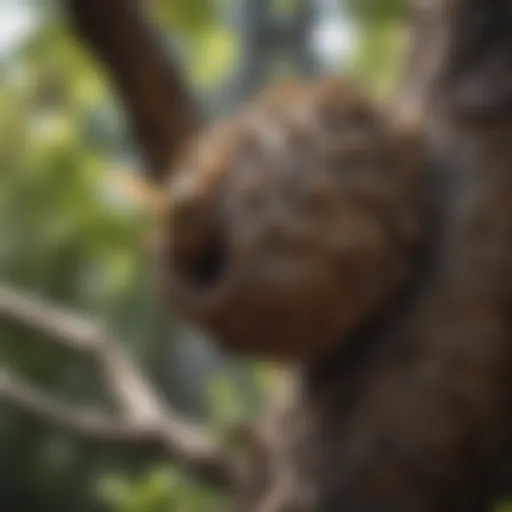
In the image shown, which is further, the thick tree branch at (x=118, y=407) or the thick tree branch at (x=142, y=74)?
the thick tree branch at (x=118, y=407)

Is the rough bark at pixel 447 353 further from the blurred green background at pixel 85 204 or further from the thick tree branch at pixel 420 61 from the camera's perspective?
the blurred green background at pixel 85 204

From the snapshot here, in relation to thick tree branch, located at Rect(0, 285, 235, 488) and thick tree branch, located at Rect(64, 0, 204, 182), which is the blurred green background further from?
thick tree branch, located at Rect(64, 0, 204, 182)

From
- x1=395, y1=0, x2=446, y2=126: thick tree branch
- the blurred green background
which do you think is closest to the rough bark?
x1=395, y1=0, x2=446, y2=126: thick tree branch

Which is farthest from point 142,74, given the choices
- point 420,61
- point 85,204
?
point 85,204

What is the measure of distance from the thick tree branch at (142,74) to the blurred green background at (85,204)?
0.58 ft

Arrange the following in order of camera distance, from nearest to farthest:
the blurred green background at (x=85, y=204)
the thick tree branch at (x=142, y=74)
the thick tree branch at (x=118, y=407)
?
the thick tree branch at (x=142, y=74) < the thick tree branch at (x=118, y=407) < the blurred green background at (x=85, y=204)

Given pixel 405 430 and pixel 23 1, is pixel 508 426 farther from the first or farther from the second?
pixel 23 1

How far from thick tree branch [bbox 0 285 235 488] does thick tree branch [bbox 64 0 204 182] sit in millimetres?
139

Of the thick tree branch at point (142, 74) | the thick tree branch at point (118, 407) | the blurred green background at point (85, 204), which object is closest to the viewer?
the thick tree branch at point (142, 74)

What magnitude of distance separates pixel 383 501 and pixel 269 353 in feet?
0.23

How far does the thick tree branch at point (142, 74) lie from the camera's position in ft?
0.99

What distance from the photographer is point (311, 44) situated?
80 centimetres

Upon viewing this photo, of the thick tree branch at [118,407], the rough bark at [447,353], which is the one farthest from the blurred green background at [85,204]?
the rough bark at [447,353]

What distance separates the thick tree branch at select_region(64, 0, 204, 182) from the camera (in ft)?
0.99
